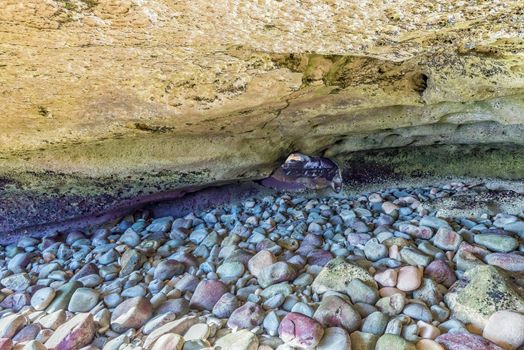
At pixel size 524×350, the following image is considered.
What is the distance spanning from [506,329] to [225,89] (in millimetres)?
1132

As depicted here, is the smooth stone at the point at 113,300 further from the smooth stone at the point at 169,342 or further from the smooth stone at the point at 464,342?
the smooth stone at the point at 464,342

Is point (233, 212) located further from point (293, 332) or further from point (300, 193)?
point (293, 332)

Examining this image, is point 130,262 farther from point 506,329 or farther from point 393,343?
point 506,329

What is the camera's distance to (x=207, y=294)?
1435 mm

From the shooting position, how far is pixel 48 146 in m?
1.64

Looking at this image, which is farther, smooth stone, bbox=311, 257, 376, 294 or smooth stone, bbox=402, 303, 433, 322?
smooth stone, bbox=311, 257, 376, 294

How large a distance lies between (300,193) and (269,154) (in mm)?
495

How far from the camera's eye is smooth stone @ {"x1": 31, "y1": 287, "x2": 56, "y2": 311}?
154 centimetres

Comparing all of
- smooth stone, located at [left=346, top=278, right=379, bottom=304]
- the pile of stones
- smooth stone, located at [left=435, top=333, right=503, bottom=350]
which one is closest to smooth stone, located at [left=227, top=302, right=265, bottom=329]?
the pile of stones

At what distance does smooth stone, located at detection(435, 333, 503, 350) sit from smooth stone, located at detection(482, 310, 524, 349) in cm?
5

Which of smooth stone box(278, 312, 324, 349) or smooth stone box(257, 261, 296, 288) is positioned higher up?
smooth stone box(278, 312, 324, 349)

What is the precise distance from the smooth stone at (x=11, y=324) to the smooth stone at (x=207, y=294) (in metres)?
0.66

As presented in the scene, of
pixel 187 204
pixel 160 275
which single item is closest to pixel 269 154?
pixel 187 204

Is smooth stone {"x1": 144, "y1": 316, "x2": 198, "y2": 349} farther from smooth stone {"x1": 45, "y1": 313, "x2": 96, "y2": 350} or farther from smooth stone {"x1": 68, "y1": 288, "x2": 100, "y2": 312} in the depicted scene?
smooth stone {"x1": 68, "y1": 288, "x2": 100, "y2": 312}
